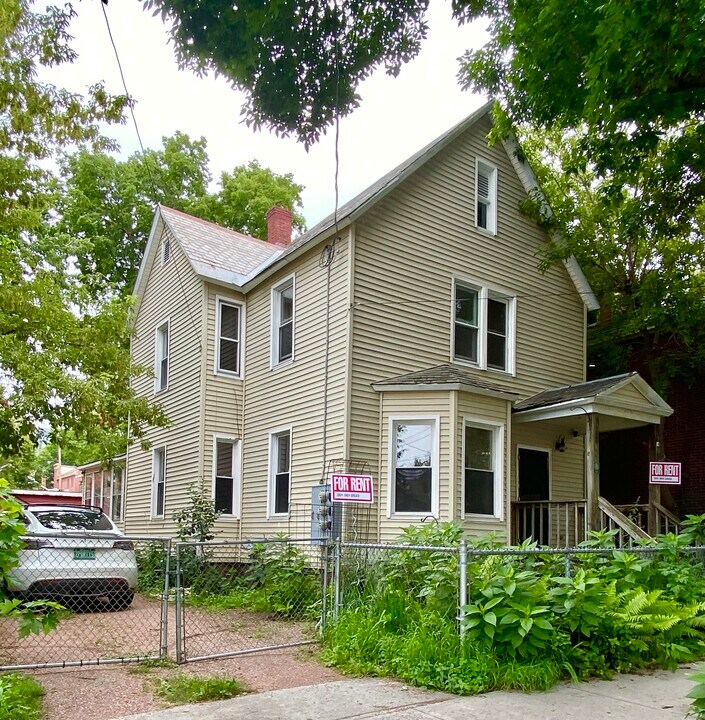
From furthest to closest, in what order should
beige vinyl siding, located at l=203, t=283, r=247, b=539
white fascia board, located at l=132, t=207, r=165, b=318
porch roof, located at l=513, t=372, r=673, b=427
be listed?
white fascia board, located at l=132, t=207, r=165, b=318 < beige vinyl siding, located at l=203, t=283, r=247, b=539 < porch roof, located at l=513, t=372, r=673, b=427

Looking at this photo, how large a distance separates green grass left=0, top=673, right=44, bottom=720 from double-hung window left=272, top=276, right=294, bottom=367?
9.12m

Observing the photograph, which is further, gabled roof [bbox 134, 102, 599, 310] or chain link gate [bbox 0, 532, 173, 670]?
gabled roof [bbox 134, 102, 599, 310]

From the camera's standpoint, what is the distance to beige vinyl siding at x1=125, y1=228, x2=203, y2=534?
1594 centimetres

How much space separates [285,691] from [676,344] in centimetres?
1443

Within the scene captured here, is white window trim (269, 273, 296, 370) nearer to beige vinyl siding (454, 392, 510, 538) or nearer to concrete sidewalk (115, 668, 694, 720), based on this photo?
beige vinyl siding (454, 392, 510, 538)

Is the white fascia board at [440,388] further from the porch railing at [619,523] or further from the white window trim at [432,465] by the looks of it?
the porch railing at [619,523]

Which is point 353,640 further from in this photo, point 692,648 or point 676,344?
point 676,344

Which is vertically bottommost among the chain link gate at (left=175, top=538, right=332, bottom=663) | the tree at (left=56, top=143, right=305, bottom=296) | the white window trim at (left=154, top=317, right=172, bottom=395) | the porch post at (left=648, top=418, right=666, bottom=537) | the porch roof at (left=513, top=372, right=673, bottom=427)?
the chain link gate at (left=175, top=538, right=332, bottom=663)

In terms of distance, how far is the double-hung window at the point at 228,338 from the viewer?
16.0 meters

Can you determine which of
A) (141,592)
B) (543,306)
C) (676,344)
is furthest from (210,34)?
(676,344)

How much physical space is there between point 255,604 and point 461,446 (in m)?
4.28

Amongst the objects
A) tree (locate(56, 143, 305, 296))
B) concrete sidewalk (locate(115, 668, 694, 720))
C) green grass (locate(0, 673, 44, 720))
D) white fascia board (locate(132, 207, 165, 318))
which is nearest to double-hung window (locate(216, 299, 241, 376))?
white fascia board (locate(132, 207, 165, 318))

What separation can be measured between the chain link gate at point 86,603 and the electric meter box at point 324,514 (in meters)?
2.74

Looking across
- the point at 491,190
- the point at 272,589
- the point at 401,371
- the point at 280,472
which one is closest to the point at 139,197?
the point at 491,190
